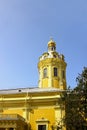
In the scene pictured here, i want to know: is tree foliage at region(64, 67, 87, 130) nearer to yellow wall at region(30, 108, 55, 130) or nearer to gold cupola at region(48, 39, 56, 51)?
yellow wall at region(30, 108, 55, 130)

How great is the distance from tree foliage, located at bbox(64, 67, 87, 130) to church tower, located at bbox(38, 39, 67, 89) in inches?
739

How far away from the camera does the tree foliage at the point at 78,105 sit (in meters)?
32.3

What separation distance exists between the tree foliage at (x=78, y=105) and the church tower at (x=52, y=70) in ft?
61.5

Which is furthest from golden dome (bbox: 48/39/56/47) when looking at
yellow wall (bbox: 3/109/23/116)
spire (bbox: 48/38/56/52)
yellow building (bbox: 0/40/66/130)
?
yellow wall (bbox: 3/109/23/116)

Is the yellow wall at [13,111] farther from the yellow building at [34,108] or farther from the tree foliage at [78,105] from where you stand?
the tree foliage at [78,105]

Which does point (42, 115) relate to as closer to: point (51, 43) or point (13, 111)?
point (13, 111)

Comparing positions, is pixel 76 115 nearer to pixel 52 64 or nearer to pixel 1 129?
pixel 1 129

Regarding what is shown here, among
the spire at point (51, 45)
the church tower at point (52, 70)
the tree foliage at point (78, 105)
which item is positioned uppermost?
the spire at point (51, 45)

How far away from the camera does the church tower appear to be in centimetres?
5341

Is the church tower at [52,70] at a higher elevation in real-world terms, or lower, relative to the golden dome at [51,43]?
lower

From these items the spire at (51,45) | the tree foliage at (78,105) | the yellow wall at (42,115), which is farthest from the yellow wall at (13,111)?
the spire at (51,45)

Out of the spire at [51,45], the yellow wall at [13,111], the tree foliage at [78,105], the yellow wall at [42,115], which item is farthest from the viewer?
the spire at [51,45]

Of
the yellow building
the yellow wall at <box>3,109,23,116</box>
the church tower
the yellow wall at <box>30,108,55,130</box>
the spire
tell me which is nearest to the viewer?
the yellow building

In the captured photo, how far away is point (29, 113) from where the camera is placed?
140 ft
